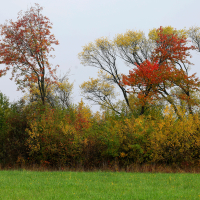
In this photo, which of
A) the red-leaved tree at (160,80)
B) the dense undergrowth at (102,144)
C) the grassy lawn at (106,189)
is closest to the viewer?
the grassy lawn at (106,189)

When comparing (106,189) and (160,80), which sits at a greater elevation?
(160,80)

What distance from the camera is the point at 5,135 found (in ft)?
50.3

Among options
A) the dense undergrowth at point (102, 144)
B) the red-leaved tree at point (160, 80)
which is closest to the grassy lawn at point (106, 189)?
the dense undergrowth at point (102, 144)

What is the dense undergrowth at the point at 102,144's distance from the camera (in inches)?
536

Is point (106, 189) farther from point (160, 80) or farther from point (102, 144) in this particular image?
point (160, 80)

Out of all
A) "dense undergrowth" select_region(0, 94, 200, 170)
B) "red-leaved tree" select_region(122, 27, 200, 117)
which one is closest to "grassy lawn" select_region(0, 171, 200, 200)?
"dense undergrowth" select_region(0, 94, 200, 170)

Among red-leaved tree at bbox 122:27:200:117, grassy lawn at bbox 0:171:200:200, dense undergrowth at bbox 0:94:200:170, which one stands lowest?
grassy lawn at bbox 0:171:200:200

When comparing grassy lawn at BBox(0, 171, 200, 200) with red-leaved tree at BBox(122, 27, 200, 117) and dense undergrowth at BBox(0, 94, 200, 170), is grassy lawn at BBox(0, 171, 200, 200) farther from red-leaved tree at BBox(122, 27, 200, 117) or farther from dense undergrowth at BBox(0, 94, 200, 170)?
red-leaved tree at BBox(122, 27, 200, 117)

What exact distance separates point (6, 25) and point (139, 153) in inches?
705

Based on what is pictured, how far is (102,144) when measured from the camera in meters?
14.4

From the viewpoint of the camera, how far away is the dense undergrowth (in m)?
13.6

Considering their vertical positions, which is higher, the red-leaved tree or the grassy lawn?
the red-leaved tree

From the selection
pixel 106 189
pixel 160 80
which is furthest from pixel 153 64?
pixel 106 189

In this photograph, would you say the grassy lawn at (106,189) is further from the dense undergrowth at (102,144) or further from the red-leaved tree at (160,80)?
the red-leaved tree at (160,80)
